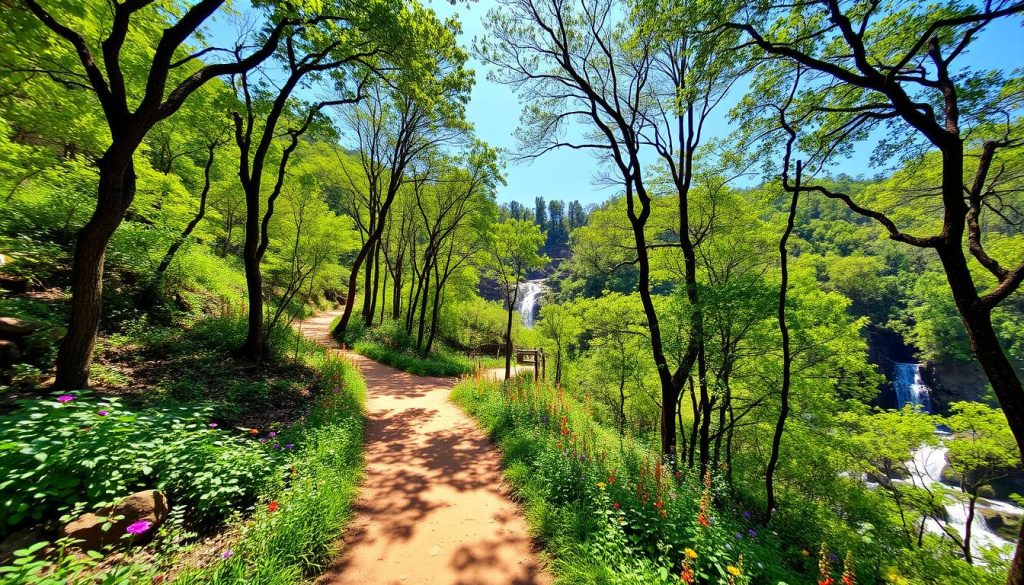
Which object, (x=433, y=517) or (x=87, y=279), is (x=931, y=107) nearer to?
(x=433, y=517)

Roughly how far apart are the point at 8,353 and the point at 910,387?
50061 millimetres

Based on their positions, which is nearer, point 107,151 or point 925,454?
point 107,151

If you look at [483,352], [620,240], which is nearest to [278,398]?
[620,240]

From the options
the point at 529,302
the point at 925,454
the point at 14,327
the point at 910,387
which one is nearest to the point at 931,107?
the point at 14,327

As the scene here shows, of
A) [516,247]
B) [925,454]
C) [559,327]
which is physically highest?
[516,247]

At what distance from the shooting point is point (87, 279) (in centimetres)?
395

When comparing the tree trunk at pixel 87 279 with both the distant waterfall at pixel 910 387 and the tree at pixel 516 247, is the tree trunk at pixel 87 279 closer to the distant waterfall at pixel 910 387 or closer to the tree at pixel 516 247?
the tree at pixel 516 247

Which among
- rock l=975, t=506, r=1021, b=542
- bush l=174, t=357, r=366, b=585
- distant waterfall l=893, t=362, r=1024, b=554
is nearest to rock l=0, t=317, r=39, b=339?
bush l=174, t=357, r=366, b=585

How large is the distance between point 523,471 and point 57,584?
12.8 feet

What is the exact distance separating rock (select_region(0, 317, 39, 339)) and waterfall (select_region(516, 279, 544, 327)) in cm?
3157

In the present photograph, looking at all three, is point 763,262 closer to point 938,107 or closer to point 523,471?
point 938,107

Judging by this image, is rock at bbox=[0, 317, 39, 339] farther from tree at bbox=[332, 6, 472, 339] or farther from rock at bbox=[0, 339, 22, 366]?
tree at bbox=[332, 6, 472, 339]

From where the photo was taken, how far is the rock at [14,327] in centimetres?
400

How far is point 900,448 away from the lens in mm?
9289
